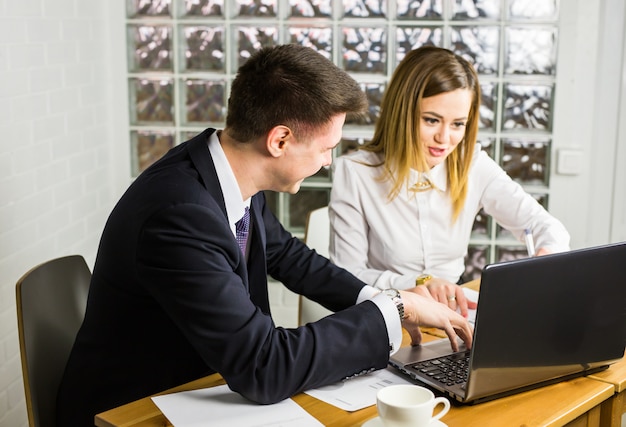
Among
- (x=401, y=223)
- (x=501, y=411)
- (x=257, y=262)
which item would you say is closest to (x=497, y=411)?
(x=501, y=411)

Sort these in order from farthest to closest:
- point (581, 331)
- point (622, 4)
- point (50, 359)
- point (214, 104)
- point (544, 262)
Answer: point (214, 104)
point (622, 4)
point (50, 359)
point (581, 331)
point (544, 262)

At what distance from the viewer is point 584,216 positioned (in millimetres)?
3201

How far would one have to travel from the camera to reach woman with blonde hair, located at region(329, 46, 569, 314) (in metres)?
2.34

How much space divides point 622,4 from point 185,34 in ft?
5.56

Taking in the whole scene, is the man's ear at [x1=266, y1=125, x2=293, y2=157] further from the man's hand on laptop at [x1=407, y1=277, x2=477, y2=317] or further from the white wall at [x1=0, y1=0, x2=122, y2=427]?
the white wall at [x1=0, y1=0, x2=122, y2=427]

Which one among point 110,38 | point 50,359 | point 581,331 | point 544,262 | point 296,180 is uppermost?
point 110,38

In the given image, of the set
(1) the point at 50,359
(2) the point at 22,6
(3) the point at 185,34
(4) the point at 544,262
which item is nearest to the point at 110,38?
(3) the point at 185,34

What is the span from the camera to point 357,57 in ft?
10.6

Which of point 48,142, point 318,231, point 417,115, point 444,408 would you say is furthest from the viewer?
point 48,142

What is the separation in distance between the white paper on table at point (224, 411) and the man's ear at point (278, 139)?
0.46 metres

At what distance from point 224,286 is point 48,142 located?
1553 mm

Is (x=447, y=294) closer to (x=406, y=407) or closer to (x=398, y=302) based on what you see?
(x=398, y=302)

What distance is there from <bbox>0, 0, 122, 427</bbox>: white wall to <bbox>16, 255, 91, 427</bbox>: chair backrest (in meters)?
0.62

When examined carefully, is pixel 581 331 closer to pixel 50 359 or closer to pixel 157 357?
pixel 157 357
